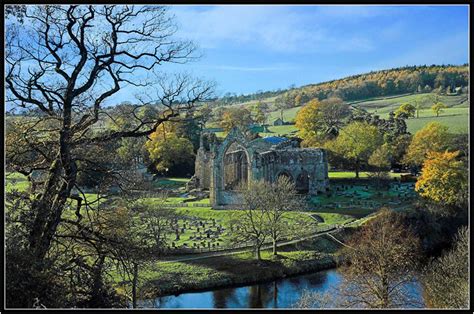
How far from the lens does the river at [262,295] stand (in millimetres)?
16031

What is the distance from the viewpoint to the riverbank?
18047 mm

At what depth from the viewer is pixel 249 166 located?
33906mm

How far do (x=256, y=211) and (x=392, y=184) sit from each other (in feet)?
41.4

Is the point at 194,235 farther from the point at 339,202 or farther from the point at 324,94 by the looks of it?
the point at 324,94

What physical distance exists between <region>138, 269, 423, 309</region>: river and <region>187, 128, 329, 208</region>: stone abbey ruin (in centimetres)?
1382

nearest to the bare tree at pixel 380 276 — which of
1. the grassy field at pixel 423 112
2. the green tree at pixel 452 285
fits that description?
the green tree at pixel 452 285

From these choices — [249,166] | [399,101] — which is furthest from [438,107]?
[249,166]

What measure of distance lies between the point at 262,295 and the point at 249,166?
673 inches

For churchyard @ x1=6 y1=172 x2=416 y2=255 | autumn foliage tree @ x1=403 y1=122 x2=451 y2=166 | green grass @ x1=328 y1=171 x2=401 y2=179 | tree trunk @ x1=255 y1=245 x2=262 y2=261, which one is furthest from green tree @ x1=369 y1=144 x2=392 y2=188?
tree trunk @ x1=255 y1=245 x2=262 y2=261

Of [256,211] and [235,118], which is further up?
[235,118]

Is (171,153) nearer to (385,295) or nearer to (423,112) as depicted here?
(423,112)

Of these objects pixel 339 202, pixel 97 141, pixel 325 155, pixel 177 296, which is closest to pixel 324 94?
pixel 325 155

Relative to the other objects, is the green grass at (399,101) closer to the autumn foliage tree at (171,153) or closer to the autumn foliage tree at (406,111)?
the autumn foliage tree at (406,111)

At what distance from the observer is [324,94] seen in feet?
162
